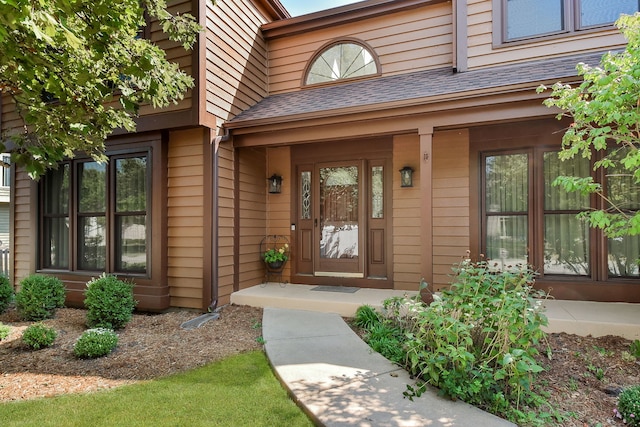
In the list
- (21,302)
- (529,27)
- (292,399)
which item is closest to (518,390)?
(292,399)

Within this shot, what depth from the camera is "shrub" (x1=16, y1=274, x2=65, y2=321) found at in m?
4.60

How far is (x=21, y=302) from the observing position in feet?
15.1

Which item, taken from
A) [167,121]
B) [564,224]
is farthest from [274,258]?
[564,224]

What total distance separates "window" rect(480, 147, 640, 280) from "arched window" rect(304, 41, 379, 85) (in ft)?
8.05

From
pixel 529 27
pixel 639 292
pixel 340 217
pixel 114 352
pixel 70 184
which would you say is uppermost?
pixel 529 27

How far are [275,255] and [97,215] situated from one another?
8.90ft

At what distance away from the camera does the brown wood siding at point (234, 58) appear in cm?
493

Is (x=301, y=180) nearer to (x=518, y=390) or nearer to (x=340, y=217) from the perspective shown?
(x=340, y=217)

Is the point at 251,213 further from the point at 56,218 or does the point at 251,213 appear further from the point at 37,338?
the point at 56,218

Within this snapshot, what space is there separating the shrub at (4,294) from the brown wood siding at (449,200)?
6.07 meters

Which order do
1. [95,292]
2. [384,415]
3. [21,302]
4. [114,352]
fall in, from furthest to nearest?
[21,302], [95,292], [114,352], [384,415]

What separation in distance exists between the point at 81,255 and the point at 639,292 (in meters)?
7.56

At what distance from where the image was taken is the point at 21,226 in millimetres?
6199

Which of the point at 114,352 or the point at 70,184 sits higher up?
the point at 70,184
